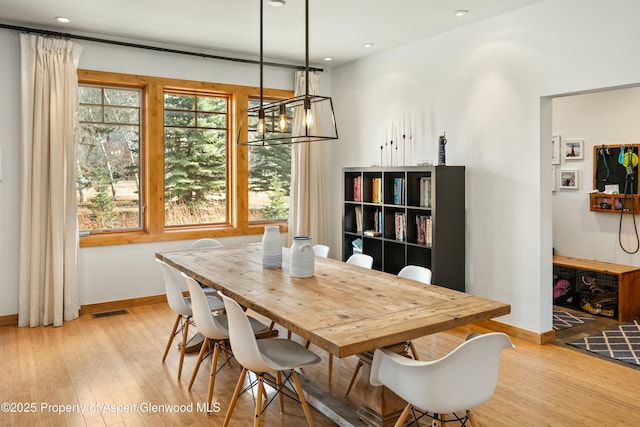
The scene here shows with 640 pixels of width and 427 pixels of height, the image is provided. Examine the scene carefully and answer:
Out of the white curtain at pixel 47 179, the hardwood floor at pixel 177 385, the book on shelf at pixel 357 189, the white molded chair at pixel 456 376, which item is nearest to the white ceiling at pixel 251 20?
the white curtain at pixel 47 179

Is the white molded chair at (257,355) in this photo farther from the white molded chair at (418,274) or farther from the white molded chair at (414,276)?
the white molded chair at (418,274)

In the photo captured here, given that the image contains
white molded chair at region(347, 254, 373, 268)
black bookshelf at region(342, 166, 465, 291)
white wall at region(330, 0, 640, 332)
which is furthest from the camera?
black bookshelf at region(342, 166, 465, 291)

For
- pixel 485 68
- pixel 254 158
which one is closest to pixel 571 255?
pixel 485 68

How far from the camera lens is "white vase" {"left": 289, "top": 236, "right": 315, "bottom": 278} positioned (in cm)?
320

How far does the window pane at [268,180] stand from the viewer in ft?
20.0

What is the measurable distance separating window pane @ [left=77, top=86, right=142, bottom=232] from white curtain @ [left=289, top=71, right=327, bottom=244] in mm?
1790

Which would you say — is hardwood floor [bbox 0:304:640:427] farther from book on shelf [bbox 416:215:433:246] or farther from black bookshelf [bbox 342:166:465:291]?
book on shelf [bbox 416:215:433:246]

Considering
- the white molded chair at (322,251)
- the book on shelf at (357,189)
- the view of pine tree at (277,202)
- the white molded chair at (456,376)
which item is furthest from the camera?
the view of pine tree at (277,202)

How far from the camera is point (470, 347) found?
1.97m

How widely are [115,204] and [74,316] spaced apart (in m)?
1.20

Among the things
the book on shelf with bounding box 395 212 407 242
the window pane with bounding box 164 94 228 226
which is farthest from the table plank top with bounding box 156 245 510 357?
the window pane with bounding box 164 94 228 226

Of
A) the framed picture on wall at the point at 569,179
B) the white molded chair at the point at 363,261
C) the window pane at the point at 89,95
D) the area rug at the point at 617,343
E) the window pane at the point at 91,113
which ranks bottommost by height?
the area rug at the point at 617,343

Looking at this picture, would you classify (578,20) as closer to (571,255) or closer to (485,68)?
(485,68)

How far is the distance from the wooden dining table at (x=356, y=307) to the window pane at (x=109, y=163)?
215 cm
